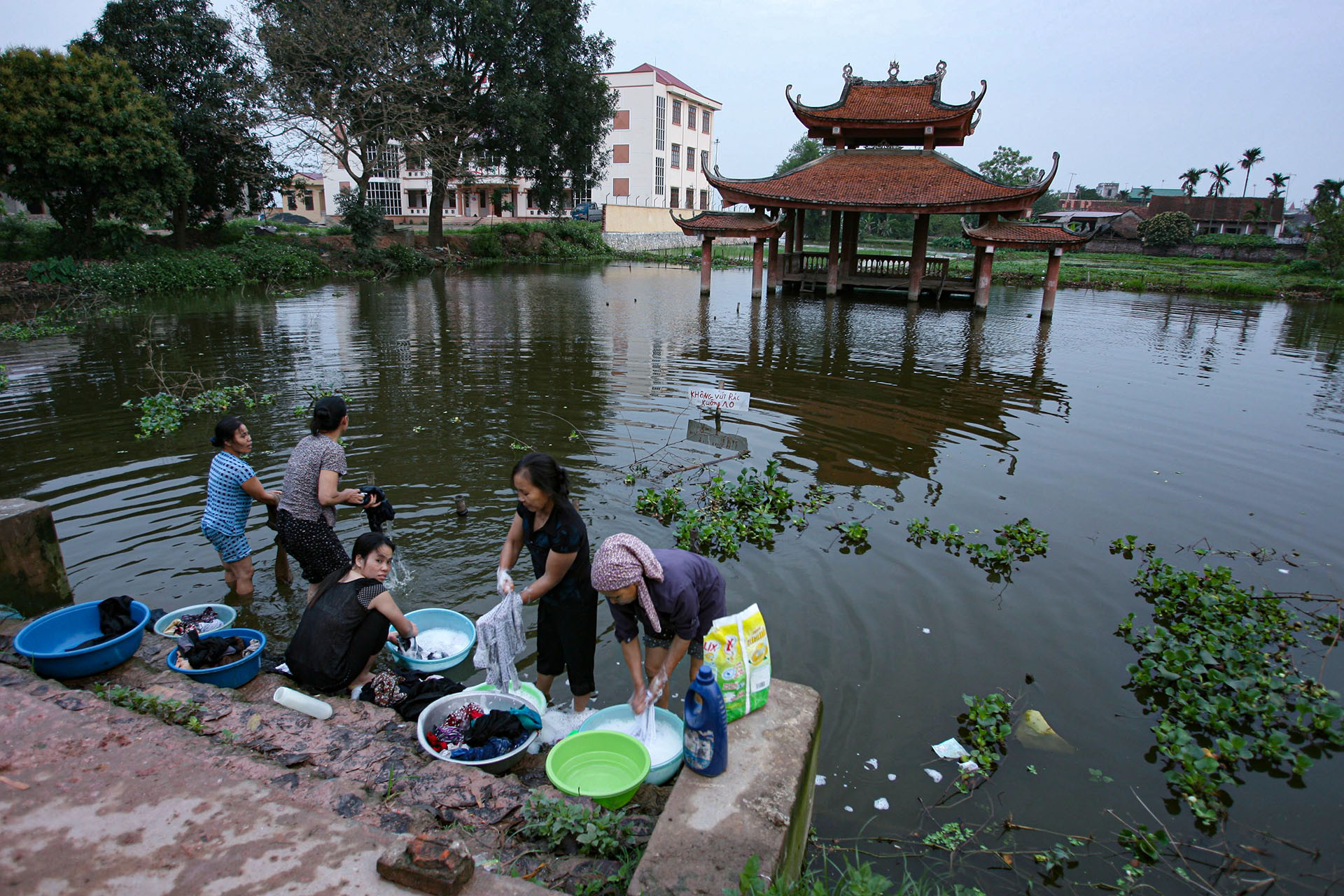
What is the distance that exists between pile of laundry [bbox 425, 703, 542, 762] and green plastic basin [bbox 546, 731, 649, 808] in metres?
0.29

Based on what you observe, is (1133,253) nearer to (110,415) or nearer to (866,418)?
(866,418)

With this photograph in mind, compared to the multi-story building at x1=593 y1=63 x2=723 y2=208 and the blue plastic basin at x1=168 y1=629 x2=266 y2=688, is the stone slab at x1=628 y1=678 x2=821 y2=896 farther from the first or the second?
the multi-story building at x1=593 y1=63 x2=723 y2=208

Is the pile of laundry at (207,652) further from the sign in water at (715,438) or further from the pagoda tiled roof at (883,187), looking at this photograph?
the pagoda tiled roof at (883,187)

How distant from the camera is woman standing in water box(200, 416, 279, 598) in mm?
5070

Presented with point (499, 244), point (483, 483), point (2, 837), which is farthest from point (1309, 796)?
point (499, 244)

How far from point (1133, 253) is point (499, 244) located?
4549 centimetres

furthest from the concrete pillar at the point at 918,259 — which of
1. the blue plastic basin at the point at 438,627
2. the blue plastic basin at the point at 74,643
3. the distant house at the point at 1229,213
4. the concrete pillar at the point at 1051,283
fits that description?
the distant house at the point at 1229,213

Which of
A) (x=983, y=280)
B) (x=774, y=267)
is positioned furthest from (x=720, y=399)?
(x=774, y=267)

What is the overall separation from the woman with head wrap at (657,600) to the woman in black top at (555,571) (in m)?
0.39

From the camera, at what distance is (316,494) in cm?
493

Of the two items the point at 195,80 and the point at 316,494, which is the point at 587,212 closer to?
the point at 195,80

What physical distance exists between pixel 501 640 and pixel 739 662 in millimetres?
1357

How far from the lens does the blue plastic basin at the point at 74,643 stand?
4.00 metres

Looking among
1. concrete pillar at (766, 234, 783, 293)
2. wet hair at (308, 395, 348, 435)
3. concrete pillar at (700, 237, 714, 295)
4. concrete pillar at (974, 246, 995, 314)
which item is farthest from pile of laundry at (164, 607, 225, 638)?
concrete pillar at (766, 234, 783, 293)
